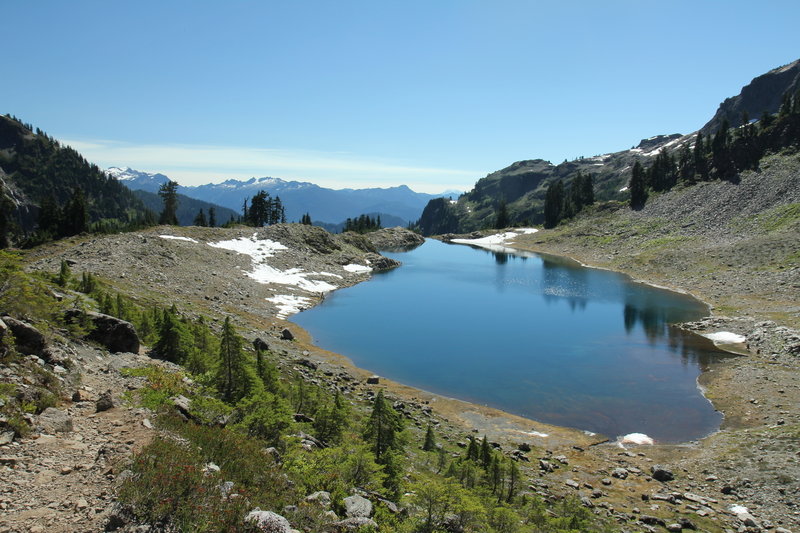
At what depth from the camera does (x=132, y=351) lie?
67.3 ft

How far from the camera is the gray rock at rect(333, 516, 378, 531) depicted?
10.3 metres

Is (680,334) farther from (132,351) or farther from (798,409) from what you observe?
(132,351)

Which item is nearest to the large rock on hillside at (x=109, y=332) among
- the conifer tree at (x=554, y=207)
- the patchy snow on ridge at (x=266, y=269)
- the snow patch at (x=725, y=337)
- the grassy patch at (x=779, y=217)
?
the patchy snow on ridge at (x=266, y=269)

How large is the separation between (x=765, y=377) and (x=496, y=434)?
75.8 ft

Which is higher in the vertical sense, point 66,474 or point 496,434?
point 66,474

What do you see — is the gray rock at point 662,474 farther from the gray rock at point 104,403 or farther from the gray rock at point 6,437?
the gray rock at point 6,437

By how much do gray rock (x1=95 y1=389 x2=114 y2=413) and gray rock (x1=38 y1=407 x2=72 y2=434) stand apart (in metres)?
1.06

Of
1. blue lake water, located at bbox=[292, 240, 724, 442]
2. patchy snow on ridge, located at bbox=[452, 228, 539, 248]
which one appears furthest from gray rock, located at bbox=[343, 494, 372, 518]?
patchy snow on ridge, located at bbox=[452, 228, 539, 248]

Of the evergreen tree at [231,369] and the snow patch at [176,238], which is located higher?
the snow patch at [176,238]

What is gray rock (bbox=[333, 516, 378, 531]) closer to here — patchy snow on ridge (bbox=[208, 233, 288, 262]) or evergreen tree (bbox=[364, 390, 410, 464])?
evergreen tree (bbox=[364, 390, 410, 464])

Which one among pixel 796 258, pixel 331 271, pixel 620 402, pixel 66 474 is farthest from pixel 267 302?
pixel 796 258

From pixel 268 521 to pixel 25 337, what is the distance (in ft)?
35.7

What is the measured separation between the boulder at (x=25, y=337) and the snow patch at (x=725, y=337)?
2110 inches

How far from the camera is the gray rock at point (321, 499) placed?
441 inches
